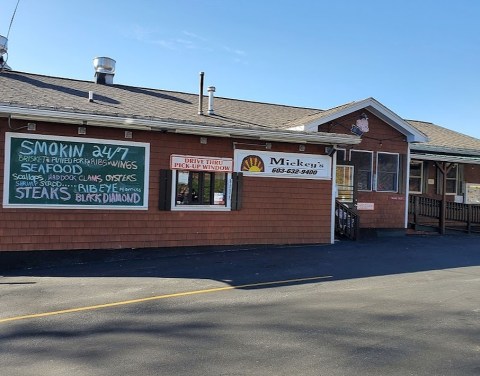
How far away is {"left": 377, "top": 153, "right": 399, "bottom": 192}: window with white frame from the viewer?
16.4 m

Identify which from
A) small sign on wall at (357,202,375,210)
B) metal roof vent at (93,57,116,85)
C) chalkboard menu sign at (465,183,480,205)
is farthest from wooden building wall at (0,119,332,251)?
chalkboard menu sign at (465,183,480,205)

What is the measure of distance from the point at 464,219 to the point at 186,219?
11771 mm

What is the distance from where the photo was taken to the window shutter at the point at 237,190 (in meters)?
12.6

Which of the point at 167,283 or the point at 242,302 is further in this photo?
the point at 167,283

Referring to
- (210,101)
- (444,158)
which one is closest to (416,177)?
(444,158)

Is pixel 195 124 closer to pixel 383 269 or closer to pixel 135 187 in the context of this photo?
pixel 135 187

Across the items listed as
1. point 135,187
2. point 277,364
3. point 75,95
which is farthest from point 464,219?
point 277,364

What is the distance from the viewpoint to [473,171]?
1981cm

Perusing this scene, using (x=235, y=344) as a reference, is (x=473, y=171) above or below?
above

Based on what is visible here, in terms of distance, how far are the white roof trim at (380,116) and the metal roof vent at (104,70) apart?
23.5 feet

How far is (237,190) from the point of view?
12.6 m

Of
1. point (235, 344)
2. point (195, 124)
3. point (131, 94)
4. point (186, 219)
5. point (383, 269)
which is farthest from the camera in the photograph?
point (131, 94)

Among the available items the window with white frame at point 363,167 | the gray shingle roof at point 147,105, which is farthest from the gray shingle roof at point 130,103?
the window with white frame at point 363,167

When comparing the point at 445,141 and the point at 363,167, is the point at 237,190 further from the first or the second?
the point at 445,141
